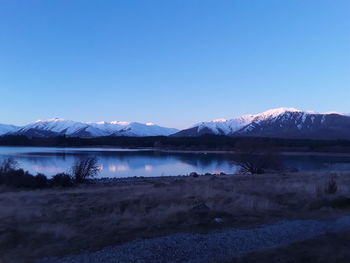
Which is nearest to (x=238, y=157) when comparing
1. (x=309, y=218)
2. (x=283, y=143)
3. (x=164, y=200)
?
(x=164, y=200)

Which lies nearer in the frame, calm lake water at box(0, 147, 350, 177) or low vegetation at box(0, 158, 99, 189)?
low vegetation at box(0, 158, 99, 189)

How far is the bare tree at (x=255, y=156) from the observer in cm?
4266

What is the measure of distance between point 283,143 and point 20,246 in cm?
11488

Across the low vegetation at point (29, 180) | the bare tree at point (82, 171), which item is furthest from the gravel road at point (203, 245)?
the bare tree at point (82, 171)

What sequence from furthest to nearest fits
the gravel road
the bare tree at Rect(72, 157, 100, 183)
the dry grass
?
the bare tree at Rect(72, 157, 100, 183) < the dry grass < the gravel road

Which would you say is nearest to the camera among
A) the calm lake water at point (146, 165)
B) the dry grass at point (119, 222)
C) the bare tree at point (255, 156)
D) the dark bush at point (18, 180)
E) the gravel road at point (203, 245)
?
the gravel road at point (203, 245)

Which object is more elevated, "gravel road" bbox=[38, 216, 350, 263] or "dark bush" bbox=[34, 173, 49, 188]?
"gravel road" bbox=[38, 216, 350, 263]

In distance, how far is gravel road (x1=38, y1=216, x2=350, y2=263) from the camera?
6379 millimetres

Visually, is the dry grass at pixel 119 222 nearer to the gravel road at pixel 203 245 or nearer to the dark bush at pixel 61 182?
the gravel road at pixel 203 245

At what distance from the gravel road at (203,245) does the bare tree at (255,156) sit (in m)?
34.1

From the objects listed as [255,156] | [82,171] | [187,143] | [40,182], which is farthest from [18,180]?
[187,143]

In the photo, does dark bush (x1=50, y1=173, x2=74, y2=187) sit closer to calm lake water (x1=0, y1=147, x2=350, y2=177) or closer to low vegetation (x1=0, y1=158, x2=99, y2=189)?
low vegetation (x1=0, y1=158, x2=99, y2=189)

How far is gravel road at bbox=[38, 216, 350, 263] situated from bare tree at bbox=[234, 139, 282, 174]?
112ft

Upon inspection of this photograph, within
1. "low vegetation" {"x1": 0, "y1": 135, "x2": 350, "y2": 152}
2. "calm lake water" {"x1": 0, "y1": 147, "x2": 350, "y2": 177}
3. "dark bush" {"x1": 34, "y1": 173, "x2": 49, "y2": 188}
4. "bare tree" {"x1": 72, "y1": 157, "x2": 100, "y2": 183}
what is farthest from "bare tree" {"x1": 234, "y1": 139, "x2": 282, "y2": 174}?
"low vegetation" {"x1": 0, "y1": 135, "x2": 350, "y2": 152}
